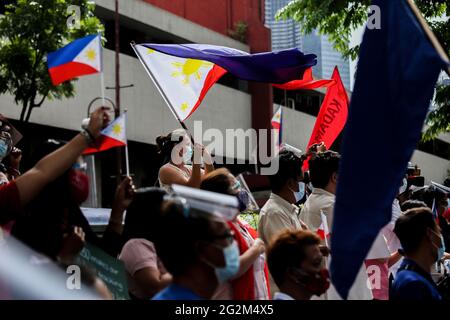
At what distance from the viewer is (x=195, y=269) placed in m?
2.94

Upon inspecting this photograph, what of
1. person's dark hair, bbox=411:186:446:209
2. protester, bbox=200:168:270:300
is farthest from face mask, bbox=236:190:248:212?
person's dark hair, bbox=411:186:446:209

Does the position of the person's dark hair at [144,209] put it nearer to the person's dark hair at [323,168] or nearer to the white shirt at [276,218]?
the white shirt at [276,218]

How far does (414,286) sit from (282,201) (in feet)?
4.84

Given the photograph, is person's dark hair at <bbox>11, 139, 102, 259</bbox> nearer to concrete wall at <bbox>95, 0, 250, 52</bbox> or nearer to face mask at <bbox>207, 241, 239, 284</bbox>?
face mask at <bbox>207, 241, 239, 284</bbox>

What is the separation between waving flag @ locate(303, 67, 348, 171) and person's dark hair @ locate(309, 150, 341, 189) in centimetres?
255

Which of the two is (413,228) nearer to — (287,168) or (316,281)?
(316,281)

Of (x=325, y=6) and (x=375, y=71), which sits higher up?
(x=325, y=6)

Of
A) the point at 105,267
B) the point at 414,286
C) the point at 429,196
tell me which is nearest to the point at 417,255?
the point at 414,286

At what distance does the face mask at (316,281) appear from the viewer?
351cm

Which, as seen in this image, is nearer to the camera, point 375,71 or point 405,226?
point 375,71

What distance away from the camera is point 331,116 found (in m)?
8.02
